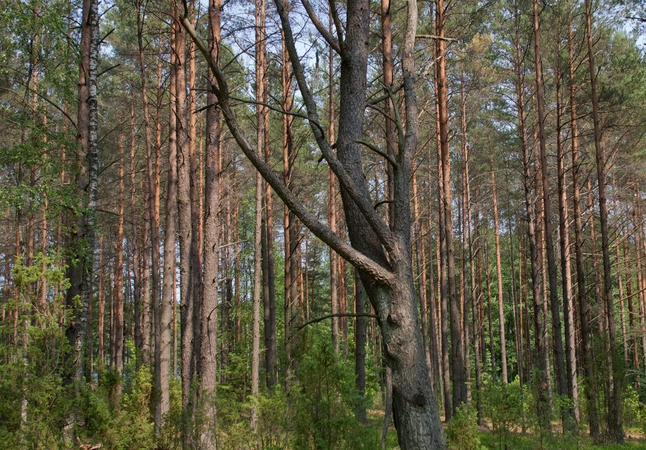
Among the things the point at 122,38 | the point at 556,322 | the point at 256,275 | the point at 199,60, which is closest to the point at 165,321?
→ the point at 256,275

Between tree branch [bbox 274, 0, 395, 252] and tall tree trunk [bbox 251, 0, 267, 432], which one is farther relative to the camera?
tall tree trunk [bbox 251, 0, 267, 432]

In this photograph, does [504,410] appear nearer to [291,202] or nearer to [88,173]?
[291,202]

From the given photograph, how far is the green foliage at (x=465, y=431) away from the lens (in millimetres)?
6457

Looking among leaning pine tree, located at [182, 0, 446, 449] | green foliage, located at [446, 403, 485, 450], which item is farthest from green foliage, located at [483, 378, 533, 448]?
leaning pine tree, located at [182, 0, 446, 449]

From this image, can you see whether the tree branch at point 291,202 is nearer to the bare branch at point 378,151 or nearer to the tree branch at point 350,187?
the tree branch at point 350,187

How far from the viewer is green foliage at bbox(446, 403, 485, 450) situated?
6.46 m

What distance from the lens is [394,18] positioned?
512 inches

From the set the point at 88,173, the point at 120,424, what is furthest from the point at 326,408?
the point at 88,173

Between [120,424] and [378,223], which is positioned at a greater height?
[378,223]

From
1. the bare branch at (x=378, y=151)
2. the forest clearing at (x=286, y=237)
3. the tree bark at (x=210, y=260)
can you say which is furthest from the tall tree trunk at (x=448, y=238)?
the bare branch at (x=378, y=151)

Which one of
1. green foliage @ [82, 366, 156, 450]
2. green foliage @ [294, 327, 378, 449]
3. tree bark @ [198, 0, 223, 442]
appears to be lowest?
green foliage @ [82, 366, 156, 450]

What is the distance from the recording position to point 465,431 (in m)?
6.50

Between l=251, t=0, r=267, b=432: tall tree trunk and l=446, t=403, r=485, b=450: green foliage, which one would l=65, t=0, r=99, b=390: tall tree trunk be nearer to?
l=251, t=0, r=267, b=432: tall tree trunk

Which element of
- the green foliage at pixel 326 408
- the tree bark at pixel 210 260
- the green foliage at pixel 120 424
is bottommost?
the green foliage at pixel 120 424
